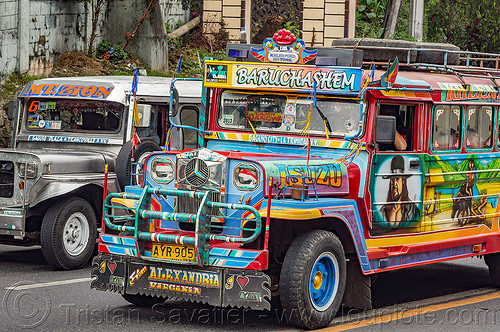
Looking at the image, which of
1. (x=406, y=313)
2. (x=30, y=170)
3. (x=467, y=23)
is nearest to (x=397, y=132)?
(x=406, y=313)

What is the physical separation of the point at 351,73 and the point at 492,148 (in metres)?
2.49

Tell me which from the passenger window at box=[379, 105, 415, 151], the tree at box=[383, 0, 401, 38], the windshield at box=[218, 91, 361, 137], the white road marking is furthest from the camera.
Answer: the tree at box=[383, 0, 401, 38]

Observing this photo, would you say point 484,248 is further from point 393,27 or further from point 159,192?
point 393,27

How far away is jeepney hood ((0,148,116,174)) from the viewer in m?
10.3

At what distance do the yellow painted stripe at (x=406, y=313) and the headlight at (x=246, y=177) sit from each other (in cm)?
140

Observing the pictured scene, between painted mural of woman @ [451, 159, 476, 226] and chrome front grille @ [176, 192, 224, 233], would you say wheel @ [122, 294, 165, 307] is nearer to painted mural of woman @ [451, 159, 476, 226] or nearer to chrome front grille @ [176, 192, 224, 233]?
chrome front grille @ [176, 192, 224, 233]

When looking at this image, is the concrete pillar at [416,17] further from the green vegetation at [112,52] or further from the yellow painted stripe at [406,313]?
the yellow painted stripe at [406,313]

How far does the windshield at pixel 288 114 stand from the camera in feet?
27.5

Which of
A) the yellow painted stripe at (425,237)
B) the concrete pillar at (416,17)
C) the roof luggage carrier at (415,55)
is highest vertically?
the concrete pillar at (416,17)

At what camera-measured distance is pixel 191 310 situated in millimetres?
8312

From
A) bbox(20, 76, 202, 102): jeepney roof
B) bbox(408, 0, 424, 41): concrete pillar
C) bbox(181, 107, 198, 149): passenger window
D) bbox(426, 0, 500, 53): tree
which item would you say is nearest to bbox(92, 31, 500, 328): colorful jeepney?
bbox(20, 76, 202, 102): jeepney roof

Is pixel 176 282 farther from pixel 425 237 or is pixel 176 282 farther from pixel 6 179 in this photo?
pixel 6 179

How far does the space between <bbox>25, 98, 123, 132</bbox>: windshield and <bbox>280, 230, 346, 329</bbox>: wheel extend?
4.77 metres

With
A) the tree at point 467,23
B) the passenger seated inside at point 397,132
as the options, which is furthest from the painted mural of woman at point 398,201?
the tree at point 467,23
